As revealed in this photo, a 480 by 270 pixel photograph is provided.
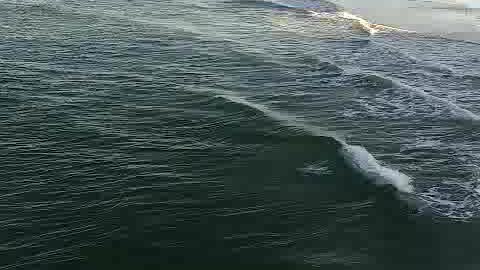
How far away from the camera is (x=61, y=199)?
14.6m

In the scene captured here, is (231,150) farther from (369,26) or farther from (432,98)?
(369,26)

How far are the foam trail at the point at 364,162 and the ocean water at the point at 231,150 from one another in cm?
7

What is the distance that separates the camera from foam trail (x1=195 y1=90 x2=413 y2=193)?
635 inches

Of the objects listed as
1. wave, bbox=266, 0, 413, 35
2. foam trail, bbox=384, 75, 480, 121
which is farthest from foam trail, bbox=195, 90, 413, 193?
wave, bbox=266, 0, 413, 35

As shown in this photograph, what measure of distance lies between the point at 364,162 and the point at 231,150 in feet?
13.6

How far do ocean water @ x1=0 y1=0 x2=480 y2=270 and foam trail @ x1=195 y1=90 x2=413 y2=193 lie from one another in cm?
7

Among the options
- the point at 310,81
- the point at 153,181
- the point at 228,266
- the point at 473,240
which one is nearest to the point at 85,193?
the point at 153,181

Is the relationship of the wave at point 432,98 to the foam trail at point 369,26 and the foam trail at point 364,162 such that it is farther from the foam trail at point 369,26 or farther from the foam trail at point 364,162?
the foam trail at point 369,26

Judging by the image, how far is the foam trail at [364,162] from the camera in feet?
52.9

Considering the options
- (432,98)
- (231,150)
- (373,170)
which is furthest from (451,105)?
(231,150)

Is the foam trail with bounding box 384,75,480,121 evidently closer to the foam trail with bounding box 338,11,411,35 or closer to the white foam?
the white foam

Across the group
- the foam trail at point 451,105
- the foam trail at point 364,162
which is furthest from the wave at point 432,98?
the foam trail at point 364,162

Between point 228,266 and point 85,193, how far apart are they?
15.7 feet

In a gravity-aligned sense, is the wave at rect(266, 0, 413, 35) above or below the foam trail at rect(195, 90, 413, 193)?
above
